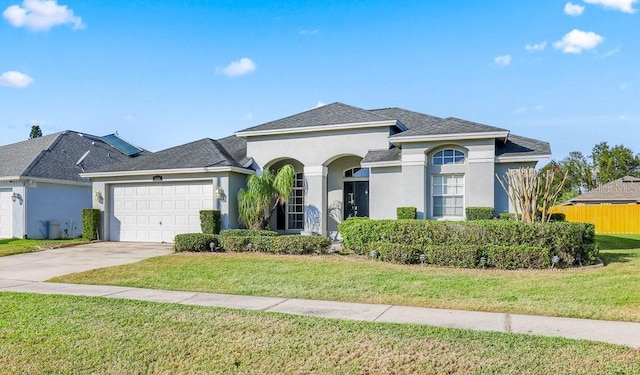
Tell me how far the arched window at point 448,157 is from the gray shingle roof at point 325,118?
242cm

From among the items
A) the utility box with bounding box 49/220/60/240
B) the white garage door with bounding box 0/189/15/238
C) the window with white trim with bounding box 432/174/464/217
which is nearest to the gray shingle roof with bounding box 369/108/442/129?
the window with white trim with bounding box 432/174/464/217

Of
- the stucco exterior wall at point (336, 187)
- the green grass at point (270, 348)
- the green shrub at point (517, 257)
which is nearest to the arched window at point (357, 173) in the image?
the stucco exterior wall at point (336, 187)

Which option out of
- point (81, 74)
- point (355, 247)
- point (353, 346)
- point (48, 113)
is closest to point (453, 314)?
point (353, 346)

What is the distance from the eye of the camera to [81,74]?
17.2 m

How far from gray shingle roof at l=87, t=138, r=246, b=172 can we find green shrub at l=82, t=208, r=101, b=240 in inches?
74.2

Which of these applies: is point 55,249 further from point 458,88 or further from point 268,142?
point 458,88

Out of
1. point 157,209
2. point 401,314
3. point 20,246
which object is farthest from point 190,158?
point 401,314

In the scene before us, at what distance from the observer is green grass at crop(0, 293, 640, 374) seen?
4.46 metres

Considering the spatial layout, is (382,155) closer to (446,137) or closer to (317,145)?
(446,137)

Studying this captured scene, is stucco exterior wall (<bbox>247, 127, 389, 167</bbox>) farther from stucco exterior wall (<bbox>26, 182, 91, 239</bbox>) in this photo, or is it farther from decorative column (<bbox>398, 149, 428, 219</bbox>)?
stucco exterior wall (<bbox>26, 182, 91, 239</bbox>)

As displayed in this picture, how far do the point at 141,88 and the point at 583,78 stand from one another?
1604 cm

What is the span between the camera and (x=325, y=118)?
18234mm

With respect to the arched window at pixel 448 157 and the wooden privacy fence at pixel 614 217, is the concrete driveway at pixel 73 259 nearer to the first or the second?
the arched window at pixel 448 157

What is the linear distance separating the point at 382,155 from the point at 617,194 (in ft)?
86.5
